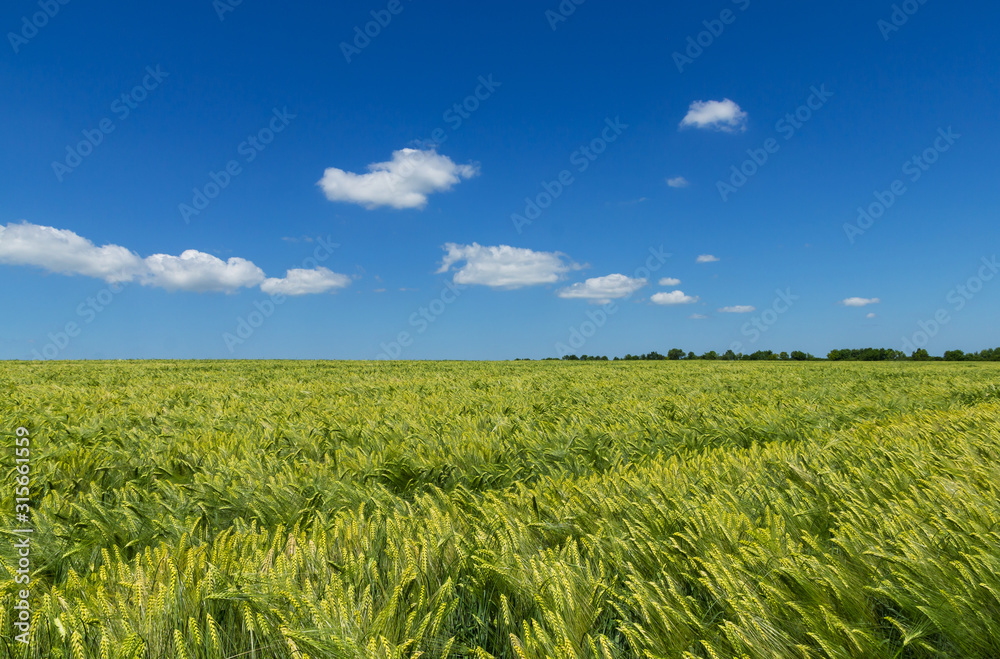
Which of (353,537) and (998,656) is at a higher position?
(353,537)

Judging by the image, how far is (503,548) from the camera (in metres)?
1.46

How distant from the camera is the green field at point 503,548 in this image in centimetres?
108

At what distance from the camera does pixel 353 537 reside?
63.6 inches

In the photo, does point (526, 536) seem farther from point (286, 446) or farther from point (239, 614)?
point (286, 446)

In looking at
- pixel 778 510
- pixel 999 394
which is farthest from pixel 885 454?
pixel 999 394

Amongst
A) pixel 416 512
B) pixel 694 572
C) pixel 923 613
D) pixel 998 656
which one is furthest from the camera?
pixel 416 512

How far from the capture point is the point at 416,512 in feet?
6.59

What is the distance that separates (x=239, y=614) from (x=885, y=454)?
326 centimetres

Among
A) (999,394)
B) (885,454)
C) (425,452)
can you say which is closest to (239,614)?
(425,452)

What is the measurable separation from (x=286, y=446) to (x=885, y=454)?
385 cm

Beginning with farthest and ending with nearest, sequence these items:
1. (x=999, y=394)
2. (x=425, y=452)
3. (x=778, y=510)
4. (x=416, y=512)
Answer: (x=999, y=394)
(x=425, y=452)
(x=416, y=512)
(x=778, y=510)

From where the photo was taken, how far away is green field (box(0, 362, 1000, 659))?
42.5 inches

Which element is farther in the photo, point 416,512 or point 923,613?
point 416,512

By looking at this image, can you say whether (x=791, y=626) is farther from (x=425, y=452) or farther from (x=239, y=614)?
(x=425, y=452)
